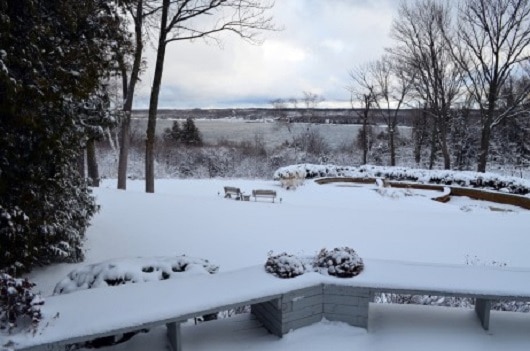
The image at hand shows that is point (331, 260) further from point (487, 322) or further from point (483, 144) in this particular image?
point (483, 144)

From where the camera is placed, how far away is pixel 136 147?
37.1 m

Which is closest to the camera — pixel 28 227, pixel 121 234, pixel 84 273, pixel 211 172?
pixel 84 273

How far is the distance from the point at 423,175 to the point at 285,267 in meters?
18.1

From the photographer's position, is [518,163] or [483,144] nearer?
[483,144]

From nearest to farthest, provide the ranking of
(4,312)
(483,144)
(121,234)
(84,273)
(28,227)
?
(4,312) < (84,273) < (28,227) < (121,234) < (483,144)

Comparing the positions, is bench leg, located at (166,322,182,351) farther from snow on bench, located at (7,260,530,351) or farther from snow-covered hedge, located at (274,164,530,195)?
snow-covered hedge, located at (274,164,530,195)

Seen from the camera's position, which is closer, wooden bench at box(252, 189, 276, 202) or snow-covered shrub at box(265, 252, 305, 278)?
snow-covered shrub at box(265, 252, 305, 278)

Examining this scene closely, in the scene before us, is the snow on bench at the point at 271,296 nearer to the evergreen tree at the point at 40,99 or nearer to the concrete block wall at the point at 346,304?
the concrete block wall at the point at 346,304

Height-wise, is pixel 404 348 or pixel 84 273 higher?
pixel 84 273

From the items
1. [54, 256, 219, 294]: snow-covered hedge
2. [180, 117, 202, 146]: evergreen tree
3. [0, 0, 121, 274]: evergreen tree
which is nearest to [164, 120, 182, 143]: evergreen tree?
[180, 117, 202, 146]: evergreen tree

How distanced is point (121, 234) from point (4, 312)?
5122 millimetres

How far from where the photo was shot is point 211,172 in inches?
1271

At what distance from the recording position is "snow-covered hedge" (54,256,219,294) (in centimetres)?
434

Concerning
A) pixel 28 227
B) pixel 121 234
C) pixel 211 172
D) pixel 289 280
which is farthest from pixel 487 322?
pixel 211 172
